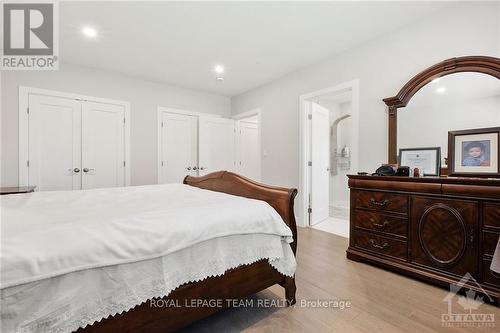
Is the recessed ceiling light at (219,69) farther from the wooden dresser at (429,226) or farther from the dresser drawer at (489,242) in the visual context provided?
the dresser drawer at (489,242)

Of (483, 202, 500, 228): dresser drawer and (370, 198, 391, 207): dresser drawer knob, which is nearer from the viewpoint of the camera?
(483, 202, 500, 228): dresser drawer

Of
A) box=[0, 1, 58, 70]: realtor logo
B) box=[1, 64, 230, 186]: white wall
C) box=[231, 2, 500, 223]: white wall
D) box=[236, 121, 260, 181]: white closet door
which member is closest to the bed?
box=[231, 2, 500, 223]: white wall

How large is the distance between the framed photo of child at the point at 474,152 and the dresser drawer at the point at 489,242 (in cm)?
48

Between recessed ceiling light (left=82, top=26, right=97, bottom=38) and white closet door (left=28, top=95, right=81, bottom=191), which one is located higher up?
recessed ceiling light (left=82, top=26, right=97, bottom=38)

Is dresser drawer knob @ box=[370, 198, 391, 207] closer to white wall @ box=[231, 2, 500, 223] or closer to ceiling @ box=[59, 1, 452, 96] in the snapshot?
white wall @ box=[231, 2, 500, 223]

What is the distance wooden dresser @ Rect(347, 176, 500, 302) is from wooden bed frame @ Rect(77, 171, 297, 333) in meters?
1.13

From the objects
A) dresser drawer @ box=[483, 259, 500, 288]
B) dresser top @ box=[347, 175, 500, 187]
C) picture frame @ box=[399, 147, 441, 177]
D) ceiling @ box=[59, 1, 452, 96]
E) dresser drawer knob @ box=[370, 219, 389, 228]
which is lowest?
dresser drawer @ box=[483, 259, 500, 288]

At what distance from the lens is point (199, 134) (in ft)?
15.1

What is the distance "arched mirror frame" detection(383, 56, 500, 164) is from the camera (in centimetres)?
199

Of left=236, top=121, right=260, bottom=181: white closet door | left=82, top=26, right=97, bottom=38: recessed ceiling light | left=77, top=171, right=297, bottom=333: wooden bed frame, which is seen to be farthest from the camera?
left=236, top=121, right=260, bottom=181: white closet door

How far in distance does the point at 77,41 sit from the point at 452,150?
421 centimetres

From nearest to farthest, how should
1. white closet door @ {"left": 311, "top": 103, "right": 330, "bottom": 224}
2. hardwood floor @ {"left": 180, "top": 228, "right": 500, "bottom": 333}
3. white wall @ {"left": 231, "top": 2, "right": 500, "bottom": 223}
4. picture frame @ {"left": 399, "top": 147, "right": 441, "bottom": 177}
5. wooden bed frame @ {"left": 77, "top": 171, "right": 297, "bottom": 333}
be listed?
wooden bed frame @ {"left": 77, "top": 171, "right": 297, "bottom": 333}, hardwood floor @ {"left": 180, "top": 228, "right": 500, "bottom": 333}, white wall @ {"left": 231, "top": 2, "right": 500, "bottom": 223}, picture frame @ {"left": 399, "top": 147, "right": 441, "bottom": 177}, white closet door @ {"left": 311, "top": 103, "right": 330, "bottom": 224}

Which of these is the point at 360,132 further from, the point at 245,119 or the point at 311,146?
the point at 245,119

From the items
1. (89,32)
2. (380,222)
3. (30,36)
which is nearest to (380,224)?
(380,222)
